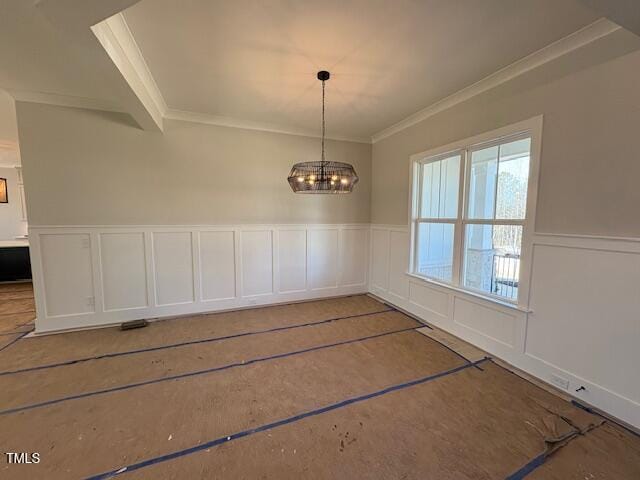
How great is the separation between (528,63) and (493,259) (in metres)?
1.82

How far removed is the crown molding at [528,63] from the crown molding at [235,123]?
1550mm

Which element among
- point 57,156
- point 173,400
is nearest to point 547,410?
point 173,400

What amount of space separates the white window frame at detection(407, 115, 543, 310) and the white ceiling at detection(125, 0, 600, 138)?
589mm

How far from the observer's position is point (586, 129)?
200 centimetres

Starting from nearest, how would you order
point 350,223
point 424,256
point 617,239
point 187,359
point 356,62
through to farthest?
point 617,239, point 356,62, point 187,359, point 424,256, point 350,223

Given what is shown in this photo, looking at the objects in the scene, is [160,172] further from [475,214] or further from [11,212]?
[11,212]

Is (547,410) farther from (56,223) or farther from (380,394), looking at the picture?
(56,223)

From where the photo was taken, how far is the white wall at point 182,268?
317 centimetres

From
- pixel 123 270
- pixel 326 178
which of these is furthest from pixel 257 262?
pixel 326 178

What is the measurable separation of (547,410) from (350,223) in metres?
3.32

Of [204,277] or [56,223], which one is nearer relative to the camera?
[56,223]

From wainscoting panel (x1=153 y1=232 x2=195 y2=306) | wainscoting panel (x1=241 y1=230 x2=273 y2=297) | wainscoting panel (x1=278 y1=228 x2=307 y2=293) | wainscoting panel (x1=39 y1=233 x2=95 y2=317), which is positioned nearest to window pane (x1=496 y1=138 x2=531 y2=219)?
wainscoting panel (x1=278 y1=228 x2=307 y2=293)

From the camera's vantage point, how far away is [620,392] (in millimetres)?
1870

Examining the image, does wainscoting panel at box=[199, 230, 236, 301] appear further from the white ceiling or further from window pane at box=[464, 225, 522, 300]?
window pane at box=[464, 225, 522, 300]
